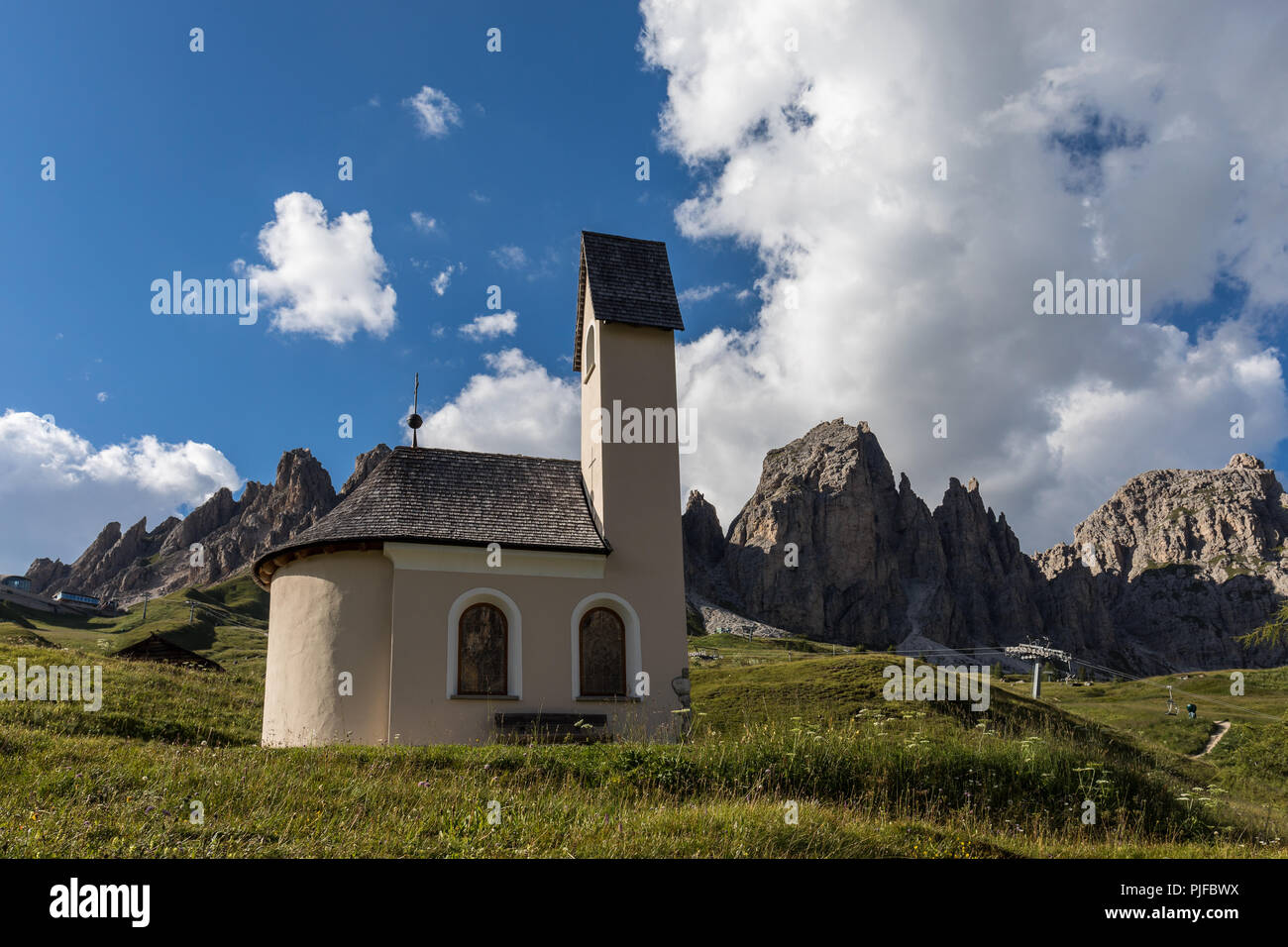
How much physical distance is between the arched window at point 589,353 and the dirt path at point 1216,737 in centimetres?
2251

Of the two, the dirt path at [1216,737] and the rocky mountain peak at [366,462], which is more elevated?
the rocky mountain peak at [366,462]

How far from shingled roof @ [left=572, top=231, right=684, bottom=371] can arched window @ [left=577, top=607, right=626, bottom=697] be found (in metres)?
7.57

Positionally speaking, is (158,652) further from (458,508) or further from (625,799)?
(625,799)

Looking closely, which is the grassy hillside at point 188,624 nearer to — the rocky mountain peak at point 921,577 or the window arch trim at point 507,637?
the window arch trim at point 507,637

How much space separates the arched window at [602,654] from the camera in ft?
63.8

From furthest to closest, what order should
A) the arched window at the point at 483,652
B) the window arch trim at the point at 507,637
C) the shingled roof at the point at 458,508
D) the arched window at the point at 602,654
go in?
the arched window at the point at 602,654 < the shingled roof at the point at 458,508 < the arched window at the point at 483,652 < the window arch trim at the point at 507,637

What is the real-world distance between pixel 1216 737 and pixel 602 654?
25.8 m

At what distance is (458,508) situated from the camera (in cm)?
2039

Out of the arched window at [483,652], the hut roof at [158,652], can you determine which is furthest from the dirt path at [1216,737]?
the hut roof at [158,652]

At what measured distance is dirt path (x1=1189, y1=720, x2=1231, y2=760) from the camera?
29.5 metres

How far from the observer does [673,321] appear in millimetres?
22500
